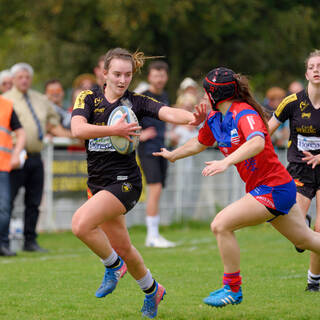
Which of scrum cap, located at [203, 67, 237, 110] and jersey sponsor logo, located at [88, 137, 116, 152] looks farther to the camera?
jersey sponsor logo, located at [88, 137, 116, 152]

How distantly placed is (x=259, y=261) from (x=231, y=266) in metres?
3.75

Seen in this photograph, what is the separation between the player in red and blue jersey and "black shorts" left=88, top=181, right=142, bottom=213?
0.78 m

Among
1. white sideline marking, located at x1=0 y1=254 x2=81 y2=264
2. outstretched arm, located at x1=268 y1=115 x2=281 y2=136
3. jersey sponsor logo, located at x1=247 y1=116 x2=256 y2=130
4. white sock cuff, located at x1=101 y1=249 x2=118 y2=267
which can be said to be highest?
jersey sponsor logo, located at x1=247 y1=116 x2=256 y2=130

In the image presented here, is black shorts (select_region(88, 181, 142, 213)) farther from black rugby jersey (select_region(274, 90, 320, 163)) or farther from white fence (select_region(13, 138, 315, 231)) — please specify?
white fence (select_region(13, 138, 315, 231))

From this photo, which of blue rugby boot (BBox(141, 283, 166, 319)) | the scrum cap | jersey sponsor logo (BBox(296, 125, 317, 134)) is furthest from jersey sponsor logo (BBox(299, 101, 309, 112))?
blue rugby boot (BBox(141, 283, 166, 319))

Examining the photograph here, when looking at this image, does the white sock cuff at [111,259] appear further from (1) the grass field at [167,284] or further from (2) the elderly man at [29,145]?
(2) the elderly man at [29,145]

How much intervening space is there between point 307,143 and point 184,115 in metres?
1.89

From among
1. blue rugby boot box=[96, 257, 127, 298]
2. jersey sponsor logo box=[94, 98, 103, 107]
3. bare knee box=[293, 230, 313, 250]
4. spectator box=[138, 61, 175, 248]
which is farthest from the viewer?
spectator box=[138, 61, 175, 248]

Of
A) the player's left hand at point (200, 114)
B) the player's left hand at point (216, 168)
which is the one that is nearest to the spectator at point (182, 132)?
the player's left hand at point (200, 114)

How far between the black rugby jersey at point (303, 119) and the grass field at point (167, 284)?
1405 mm

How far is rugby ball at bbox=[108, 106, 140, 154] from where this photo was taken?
5.91m

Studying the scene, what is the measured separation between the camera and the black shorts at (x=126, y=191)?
5.91 metres

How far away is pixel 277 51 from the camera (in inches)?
894

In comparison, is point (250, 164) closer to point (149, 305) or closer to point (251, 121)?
point (251, 121)
